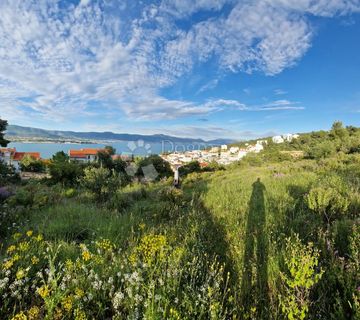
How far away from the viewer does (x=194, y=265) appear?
8.53 feet

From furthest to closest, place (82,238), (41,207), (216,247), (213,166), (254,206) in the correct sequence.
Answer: (213,166), (41,207), (254,206), (82,238), (216,247)

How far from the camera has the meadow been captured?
6.48 feet

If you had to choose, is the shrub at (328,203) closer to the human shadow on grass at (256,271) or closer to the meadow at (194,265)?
the meadow at (194,265)

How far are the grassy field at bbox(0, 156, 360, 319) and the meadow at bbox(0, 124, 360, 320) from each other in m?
0.02

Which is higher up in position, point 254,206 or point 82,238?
point 254,206

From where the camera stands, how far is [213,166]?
30875 mm

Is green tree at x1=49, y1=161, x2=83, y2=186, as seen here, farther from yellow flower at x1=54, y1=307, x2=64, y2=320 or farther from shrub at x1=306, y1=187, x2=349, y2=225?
yellow flower at x1=54, y1=307, x2=64, y2=320

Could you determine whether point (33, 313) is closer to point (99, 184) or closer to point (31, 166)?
point (99, 184)

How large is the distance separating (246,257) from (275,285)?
676mm

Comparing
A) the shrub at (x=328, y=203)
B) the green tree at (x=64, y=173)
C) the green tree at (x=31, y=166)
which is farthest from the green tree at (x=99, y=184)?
the green tree at (x=31, y=166)

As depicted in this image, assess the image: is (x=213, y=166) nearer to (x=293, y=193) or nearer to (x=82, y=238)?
(x=293, y=193)

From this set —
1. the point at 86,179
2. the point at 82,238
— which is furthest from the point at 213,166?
the point at 82,238

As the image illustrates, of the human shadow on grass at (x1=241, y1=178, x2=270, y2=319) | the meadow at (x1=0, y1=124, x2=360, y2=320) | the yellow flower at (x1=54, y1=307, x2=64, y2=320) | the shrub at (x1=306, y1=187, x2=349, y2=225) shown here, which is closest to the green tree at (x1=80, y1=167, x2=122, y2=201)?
the meadow at (x1=0, y1=124, x2=360, y2=320)

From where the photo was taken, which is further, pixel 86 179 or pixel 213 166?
pixel 213 166
